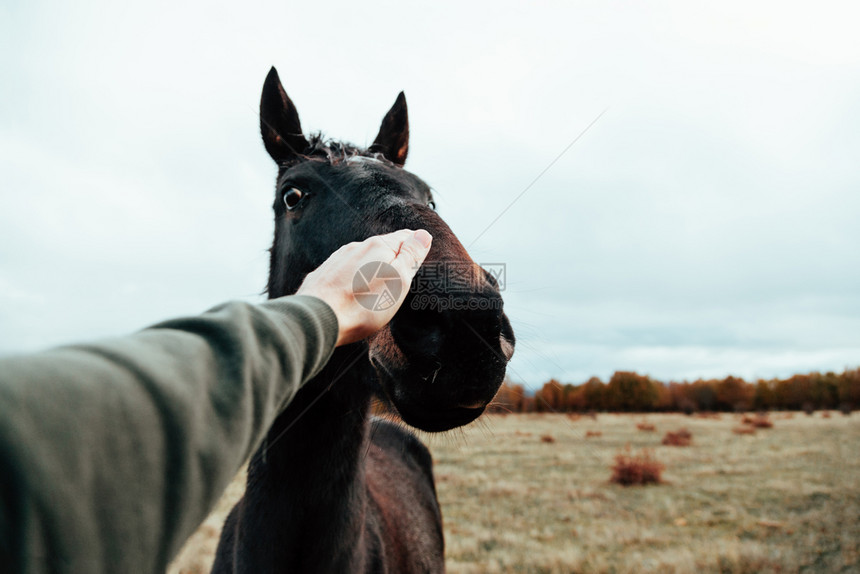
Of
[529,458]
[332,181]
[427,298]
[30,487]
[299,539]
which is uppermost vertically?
[332,181]

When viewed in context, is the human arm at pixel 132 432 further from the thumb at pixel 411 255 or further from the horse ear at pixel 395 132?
the horse ear at pixel 395 132

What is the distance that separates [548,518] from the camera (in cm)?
→ 1116

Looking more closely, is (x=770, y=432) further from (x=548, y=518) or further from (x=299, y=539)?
(x=299, y=539)

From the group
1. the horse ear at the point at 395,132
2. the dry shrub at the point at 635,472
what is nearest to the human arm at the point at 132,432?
the horse ear at the point at 395,132

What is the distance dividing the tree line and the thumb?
6236cm

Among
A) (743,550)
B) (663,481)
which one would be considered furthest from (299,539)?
(663,481)

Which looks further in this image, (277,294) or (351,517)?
(277,294)

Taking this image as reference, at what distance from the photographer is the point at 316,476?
2541 millimetres

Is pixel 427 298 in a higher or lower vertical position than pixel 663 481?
higher

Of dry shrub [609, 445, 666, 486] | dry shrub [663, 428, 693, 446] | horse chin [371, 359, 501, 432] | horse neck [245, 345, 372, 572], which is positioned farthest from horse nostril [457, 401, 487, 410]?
dry shrub [663, 428, 693, 446]

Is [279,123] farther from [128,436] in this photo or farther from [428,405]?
[128,436]

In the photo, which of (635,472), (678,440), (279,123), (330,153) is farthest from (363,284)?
(678,440)

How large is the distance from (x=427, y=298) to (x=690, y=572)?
9.03 metres

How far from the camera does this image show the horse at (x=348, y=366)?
5.49ft
